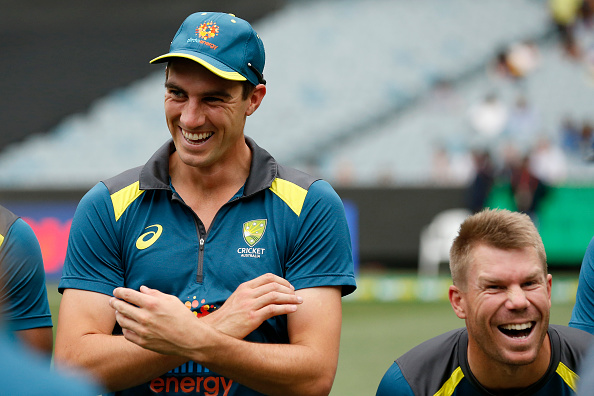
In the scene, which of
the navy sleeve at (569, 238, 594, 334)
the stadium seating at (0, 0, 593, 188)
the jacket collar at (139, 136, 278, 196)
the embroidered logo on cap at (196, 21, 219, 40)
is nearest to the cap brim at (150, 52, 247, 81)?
the embroidered logo on cap at (196, 21, 219, 40)

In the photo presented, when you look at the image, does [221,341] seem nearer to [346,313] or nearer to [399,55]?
[346,313]

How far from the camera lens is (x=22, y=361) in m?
1.52

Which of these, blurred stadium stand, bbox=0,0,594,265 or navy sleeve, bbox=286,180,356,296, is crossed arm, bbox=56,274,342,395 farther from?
blurred stadium stand, bbox=0,0,594,265

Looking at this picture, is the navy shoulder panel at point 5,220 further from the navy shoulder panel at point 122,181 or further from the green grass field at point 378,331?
the green grass field at point 378,331

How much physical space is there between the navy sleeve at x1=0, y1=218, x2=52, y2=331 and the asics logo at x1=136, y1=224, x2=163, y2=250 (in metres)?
0.58

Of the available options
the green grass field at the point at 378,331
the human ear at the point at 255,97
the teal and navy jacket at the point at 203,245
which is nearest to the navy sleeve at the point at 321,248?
A: the teal and navy jacket at the point at 203,245

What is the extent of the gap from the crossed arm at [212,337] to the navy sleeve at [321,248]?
0.05m

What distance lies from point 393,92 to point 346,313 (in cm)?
986

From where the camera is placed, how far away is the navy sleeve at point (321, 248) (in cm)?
308

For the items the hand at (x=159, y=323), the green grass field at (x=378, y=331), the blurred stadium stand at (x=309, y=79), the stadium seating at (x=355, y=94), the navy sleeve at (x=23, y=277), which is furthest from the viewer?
the blurred stadium stand at (x=309, y=79)

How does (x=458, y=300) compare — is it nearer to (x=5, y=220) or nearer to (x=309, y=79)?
(x=5, y=220)

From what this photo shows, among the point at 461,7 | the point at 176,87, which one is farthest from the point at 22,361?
the point at 461,7

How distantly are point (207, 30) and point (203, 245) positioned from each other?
75 centimetres

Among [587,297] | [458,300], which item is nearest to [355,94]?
[587,297]
